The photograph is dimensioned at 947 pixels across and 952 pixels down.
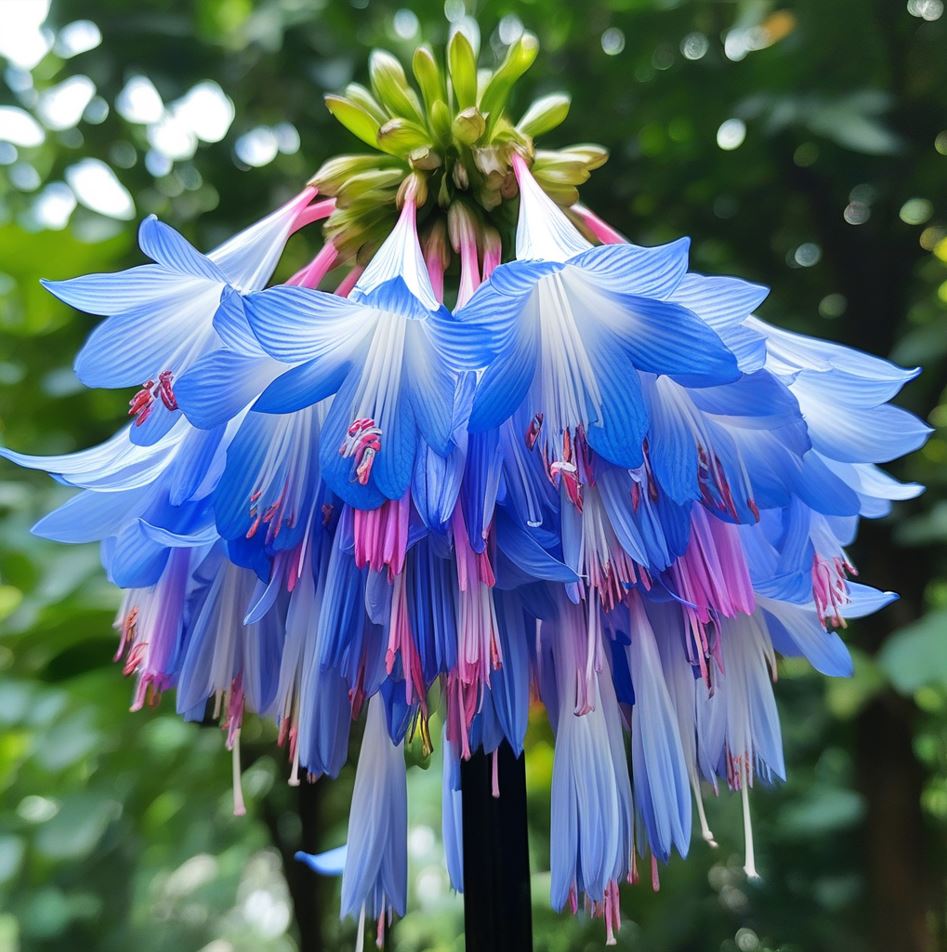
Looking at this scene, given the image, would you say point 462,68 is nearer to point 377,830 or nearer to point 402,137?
point 402,137

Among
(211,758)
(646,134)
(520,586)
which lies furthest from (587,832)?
(646,134)

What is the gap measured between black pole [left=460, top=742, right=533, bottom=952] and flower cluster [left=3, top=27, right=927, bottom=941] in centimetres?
2

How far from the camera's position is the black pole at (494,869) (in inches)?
13.3

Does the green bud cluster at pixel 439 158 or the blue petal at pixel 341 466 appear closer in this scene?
the blue petal at pixel 341 466

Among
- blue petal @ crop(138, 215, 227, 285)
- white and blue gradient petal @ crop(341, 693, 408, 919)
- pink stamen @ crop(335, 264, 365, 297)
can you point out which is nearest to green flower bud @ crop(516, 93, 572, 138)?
pink stamen @ crop(335, 264, 365, 297)

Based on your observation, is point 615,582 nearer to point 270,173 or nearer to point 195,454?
point 195,454

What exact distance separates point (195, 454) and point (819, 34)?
940mm

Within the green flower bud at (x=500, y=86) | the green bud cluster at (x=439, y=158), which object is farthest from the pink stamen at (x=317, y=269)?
the green flower bud at (x=500, y=86)

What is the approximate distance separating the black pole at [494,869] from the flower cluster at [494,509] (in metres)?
0.02

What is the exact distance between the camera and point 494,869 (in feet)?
1.11

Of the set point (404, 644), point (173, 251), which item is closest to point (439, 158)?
point (173, 251)

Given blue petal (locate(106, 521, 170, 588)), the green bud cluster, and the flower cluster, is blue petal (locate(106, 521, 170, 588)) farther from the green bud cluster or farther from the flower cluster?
the green bud cluster

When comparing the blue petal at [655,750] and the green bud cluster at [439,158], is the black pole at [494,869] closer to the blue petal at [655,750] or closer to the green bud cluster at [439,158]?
the blue petal at [655,750]

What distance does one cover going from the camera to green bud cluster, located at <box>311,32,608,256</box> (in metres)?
0.45
